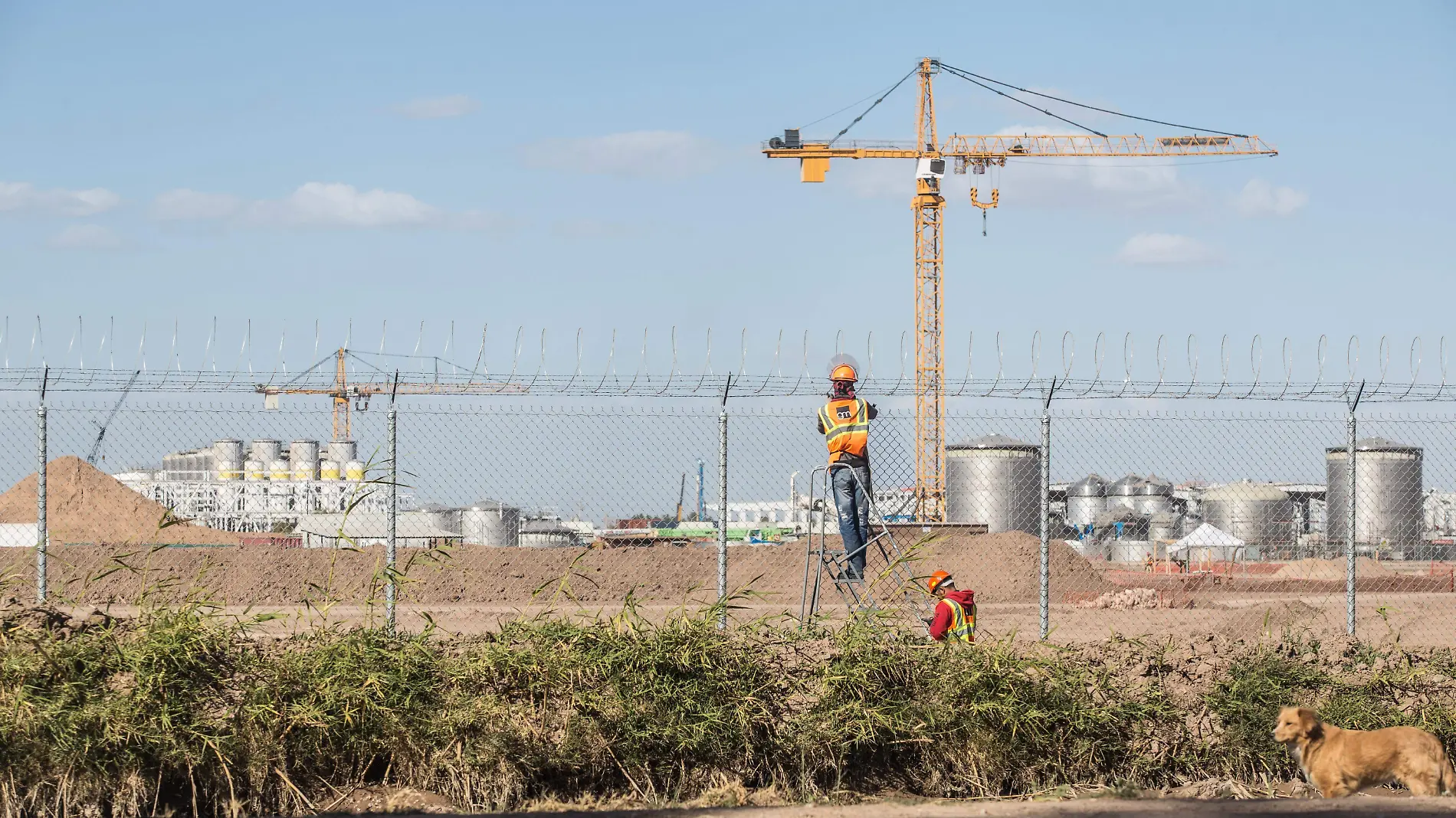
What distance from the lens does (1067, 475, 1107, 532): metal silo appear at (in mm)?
47656

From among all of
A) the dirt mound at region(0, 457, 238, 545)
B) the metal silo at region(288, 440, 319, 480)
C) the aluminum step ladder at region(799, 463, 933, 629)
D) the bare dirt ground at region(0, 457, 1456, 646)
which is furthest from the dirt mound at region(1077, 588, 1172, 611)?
the metal silo at region(288, 440, 319, 480)

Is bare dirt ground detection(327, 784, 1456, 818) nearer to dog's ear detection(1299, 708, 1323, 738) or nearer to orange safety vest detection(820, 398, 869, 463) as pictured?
dog's ear detection(1299, 708, 1323, 738)

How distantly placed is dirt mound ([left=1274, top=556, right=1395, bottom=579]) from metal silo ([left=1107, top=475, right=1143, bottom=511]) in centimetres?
1833

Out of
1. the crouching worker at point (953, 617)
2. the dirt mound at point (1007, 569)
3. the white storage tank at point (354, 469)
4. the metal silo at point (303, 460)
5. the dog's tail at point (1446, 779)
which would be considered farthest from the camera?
the metal silo at point (303, 460)

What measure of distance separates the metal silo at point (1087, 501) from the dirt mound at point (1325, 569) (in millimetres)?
17585

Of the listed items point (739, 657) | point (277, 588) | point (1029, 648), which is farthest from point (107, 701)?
point (277, 588)

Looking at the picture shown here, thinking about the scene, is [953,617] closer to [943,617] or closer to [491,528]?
[943,617]

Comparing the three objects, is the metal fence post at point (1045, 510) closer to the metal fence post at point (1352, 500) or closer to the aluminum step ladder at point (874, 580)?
the aluminum step ladder at point (874, 580)

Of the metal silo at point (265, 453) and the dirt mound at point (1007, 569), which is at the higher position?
the metal silo at point (265, 453)

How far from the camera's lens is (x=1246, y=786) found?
26.9ft

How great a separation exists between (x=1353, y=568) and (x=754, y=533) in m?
28.8

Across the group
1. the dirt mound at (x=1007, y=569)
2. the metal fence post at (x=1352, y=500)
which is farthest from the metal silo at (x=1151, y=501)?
the metal fence post at (x=1352, y=500)

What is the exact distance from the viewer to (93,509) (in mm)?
30203

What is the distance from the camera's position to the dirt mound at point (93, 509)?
2831cm
